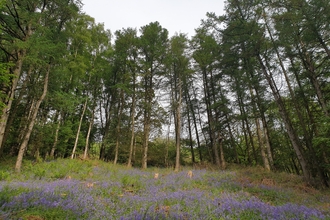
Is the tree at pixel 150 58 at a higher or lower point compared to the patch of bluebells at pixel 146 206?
higher

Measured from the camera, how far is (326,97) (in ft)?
36.2

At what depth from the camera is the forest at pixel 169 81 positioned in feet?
32.7

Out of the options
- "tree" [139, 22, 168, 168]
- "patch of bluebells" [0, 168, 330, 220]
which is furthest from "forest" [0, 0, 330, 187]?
"patch of bluebells" [0, 168, 330, 220]

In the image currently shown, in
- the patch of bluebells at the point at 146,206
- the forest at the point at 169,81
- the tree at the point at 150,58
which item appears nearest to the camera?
the patch of bluebells at the point at 146,206

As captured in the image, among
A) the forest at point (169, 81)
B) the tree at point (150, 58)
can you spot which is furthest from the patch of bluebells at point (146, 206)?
the tree at point (150, 58)

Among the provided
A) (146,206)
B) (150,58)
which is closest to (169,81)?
(150,58)

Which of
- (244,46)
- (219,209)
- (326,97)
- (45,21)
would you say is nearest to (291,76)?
(326,97)

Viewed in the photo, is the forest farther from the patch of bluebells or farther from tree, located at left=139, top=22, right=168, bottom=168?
the patch of bluebells

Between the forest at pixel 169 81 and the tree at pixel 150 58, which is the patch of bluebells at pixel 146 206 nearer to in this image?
the forest at pixel 169 81

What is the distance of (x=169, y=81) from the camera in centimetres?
2075

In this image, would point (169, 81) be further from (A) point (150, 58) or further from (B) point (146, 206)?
(B) point (146, 206)

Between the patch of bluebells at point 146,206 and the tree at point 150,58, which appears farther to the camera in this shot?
the tree at point 150,58

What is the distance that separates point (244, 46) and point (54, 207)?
48.8ft

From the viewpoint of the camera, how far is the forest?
995cm
